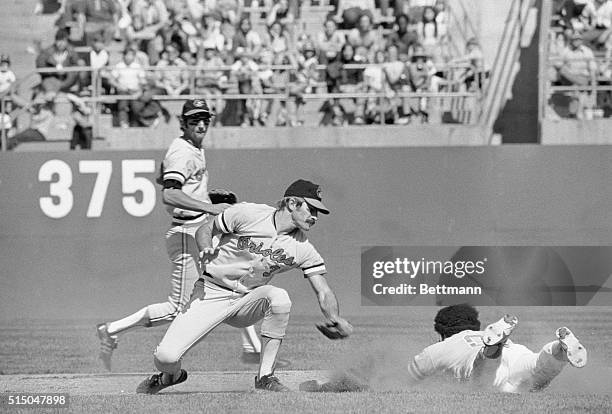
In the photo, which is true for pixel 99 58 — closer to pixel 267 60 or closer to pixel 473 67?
pixel 267 60

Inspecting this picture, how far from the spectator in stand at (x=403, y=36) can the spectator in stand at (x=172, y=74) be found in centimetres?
316

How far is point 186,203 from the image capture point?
8.98 m

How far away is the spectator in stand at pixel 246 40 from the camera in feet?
56.1

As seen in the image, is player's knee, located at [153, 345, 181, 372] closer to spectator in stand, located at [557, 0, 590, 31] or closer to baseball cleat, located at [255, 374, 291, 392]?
baseball cleat, located at [255, 374, 291, 392]

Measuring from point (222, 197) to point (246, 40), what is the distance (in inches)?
300

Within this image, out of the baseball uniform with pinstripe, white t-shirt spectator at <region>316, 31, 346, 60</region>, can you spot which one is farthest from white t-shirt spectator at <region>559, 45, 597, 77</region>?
the baseball uniform with pinstripe

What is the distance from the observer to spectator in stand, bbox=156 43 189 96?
16.9 meters

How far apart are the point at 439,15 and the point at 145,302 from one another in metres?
6.30

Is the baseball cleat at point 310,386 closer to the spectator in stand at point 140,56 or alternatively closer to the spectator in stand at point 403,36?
the spectator in stand at point 403,36

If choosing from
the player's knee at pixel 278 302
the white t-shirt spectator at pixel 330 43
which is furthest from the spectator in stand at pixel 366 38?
the player's knee at pixel 278 302

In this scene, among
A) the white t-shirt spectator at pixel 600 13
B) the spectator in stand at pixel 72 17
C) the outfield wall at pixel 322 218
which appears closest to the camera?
the outfield wall at pixel 322 218

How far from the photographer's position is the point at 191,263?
948cm

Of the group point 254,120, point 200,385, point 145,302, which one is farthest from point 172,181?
point 254,120

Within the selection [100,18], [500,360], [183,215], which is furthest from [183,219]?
[100,18]
